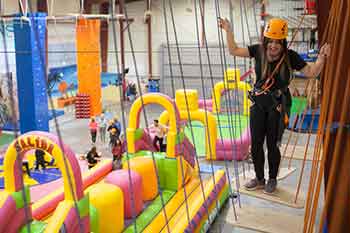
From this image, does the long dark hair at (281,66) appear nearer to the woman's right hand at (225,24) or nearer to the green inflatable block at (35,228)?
the woman's right hand at (225,24)

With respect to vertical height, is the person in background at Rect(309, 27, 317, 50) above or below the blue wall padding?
above

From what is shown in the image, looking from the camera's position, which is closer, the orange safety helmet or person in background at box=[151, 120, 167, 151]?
the orange safety helmet

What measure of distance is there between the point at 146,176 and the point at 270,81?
1.02 meters

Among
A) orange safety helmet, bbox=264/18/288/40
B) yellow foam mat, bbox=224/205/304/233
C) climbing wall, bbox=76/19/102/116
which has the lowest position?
yellow foam mat, bbox=224/205/304/233

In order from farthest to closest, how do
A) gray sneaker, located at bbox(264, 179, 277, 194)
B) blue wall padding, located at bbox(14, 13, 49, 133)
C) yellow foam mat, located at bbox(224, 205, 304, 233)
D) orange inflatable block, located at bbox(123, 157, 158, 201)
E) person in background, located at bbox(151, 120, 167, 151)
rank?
blue wall padding, located at bbox(14, 13, 49, 133)
person in background, located at bbox(151, 120, 167, 151)
orange inflatable block, located at bbox(123, 157, 158, 201)
gray sneaker, located at bbox(264, 179, 277, 194)
yellow foam mat, located at bbox(224, 205, 304, 233)

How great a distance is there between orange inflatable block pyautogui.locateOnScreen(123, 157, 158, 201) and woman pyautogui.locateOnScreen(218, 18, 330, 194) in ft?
2.28

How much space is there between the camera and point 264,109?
232 cm

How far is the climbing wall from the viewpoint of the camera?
5.68 metres

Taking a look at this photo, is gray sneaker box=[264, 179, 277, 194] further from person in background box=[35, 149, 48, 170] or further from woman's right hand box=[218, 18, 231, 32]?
person in background box=[35, 149, 48, 170]

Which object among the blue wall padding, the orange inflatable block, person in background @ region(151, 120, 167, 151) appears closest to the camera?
the orange inflatable block

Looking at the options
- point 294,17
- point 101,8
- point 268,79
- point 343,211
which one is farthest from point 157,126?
point 101,8

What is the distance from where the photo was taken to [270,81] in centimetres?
227

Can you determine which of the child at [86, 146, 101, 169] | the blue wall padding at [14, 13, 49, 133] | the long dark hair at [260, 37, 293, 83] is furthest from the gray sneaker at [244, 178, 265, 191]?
the blue wall padding at [14, 13, 49, 133]

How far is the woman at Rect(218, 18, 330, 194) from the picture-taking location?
7.12ft
